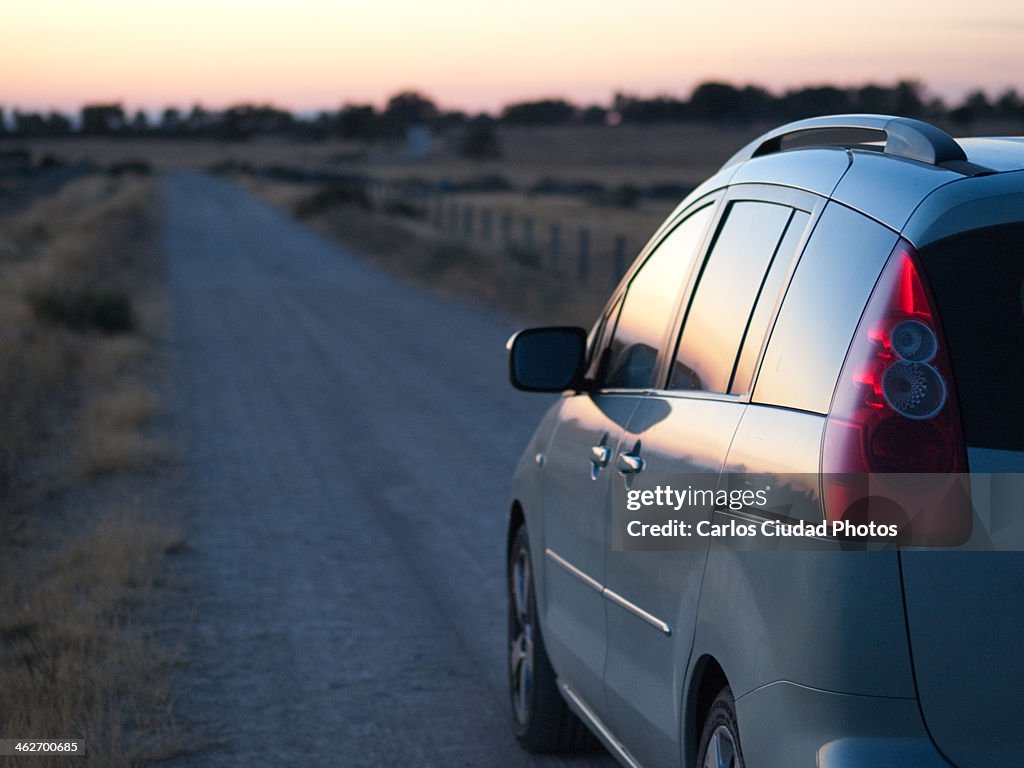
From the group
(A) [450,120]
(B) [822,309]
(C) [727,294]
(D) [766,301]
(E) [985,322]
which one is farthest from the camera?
(A) [450,120]

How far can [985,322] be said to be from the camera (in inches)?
92.7

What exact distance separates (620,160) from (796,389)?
122 m

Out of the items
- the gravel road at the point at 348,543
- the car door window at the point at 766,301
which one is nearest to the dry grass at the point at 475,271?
the gravel road at the point at 348,543

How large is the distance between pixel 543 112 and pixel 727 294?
6674 inches

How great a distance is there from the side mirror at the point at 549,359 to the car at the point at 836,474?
69 cm

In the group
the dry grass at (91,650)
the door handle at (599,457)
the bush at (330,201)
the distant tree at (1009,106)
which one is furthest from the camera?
the bush at (330,201)

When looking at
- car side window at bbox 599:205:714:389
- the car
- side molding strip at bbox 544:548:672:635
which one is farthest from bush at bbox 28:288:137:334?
the car

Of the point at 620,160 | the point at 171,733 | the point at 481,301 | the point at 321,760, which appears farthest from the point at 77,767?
the point at 620,160

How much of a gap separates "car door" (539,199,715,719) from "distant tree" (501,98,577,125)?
166 metres

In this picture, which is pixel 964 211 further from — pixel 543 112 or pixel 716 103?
pixel 543 112

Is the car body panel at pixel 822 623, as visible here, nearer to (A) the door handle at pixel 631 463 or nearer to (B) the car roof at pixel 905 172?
(B) the car roof at pixel 905 172

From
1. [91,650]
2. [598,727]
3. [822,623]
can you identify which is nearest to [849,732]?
[822,623]

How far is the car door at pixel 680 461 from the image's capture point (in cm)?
290

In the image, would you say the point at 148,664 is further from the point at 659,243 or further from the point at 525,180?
the point at 525,180
